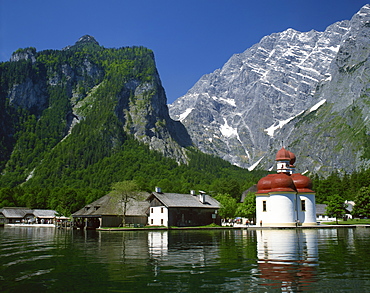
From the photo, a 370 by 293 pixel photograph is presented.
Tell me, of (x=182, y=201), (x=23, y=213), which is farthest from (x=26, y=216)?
(x=182, y=201)

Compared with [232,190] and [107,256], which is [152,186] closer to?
[232,190]

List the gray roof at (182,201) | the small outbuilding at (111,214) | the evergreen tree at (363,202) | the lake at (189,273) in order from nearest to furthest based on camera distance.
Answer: the lake at (189,273) < the small outbuilding at (111,214) < the gray roof at (182,201) < the evergreen tree at (363,202)

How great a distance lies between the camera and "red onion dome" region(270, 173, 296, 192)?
79500 millimetres

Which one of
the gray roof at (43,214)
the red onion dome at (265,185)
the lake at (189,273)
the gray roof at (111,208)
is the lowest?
the lake at (189,273)

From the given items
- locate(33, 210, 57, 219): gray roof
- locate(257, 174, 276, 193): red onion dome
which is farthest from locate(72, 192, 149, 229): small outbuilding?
locate(33, 210, 57, 219): gray roof

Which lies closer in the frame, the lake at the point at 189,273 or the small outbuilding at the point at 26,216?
the lake at the point at 189,273

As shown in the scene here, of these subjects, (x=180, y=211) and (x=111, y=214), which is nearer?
(x=111, y=214)

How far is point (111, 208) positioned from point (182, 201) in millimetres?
16677

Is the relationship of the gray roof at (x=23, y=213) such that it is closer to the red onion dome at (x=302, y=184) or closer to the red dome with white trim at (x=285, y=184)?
the red dome with white trim at (x=285, y=184)

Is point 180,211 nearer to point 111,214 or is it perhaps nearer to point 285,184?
point 111,214

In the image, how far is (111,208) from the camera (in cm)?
8819

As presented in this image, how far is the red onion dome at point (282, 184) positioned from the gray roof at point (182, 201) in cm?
2070

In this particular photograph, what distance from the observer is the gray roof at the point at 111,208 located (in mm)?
87406

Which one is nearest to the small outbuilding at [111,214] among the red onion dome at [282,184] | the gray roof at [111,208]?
the gray roof at [111,208]
